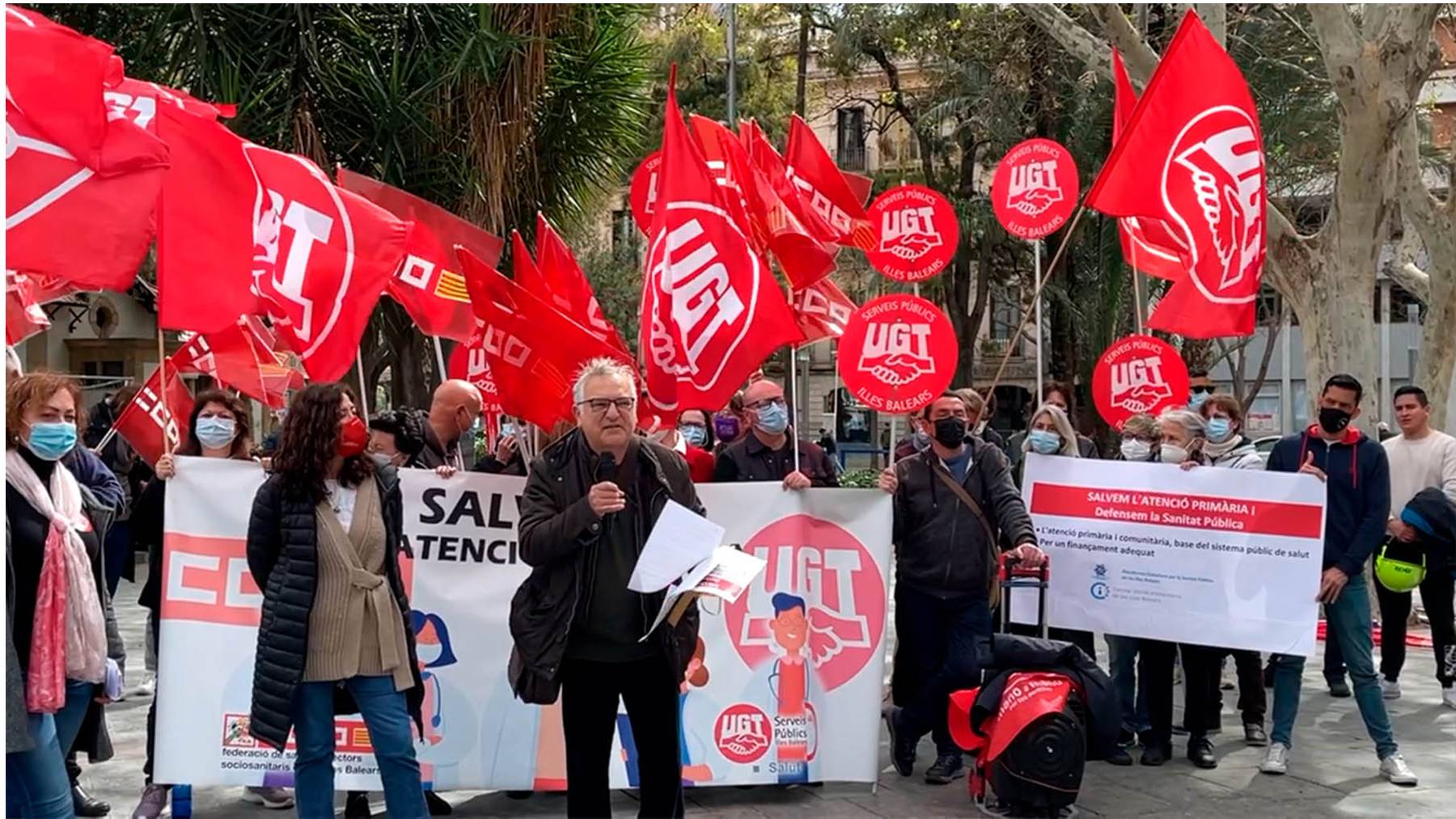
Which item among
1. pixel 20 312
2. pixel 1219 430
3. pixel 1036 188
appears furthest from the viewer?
pixel 1036 188

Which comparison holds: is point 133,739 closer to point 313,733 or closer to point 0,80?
point 313,733

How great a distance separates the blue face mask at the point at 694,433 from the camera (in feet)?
27.7

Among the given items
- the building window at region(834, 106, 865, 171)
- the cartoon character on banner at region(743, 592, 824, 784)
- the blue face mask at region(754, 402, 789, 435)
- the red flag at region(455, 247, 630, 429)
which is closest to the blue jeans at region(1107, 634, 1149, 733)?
the cartoon character on banner at region(743, 592, 824, 784)

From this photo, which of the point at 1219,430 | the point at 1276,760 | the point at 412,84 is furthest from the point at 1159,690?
the point at 412,84

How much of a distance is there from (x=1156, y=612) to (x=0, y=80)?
5165mm

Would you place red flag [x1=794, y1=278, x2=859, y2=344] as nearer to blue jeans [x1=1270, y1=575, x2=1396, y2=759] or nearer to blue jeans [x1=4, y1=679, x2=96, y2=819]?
blue jeans [x1=1270, y1=575, x2=1396, y2=759]

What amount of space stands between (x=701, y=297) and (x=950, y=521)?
1.49 metres

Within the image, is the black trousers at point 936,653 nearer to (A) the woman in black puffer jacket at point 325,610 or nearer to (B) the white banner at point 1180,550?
(B) the white banner at point 1180,550

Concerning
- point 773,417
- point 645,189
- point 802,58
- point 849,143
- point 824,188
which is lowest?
point 773,417

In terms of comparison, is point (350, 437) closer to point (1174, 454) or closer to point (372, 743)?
point (372, 743)

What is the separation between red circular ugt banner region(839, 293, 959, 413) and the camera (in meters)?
6.95

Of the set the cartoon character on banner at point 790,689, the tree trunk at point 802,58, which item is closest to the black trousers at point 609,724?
the cartoon character on banner at point 790,689

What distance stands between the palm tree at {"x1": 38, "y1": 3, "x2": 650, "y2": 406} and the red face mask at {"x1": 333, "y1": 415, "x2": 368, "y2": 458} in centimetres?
757

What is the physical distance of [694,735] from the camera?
5879 mm
